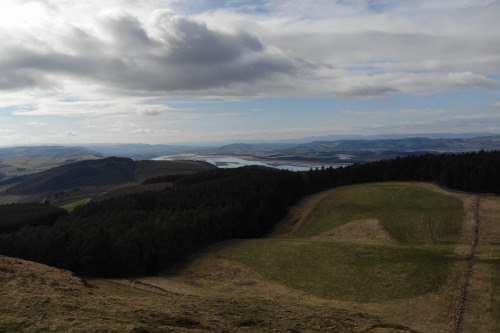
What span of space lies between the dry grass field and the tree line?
7292 millimetres

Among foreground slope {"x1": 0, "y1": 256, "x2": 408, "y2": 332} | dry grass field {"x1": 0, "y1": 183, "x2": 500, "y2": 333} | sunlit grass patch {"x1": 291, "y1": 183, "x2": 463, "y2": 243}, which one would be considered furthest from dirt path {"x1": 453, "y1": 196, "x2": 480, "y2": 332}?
foreground slope {"x1": 0, "y1": 256, "x2": 408, "y2": 332}

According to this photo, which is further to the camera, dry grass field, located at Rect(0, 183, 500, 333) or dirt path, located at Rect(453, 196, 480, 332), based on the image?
dirt path, located at Rect(453, 196, 480, 332)

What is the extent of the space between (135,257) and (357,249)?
43.8 m

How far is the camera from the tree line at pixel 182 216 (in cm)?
6238

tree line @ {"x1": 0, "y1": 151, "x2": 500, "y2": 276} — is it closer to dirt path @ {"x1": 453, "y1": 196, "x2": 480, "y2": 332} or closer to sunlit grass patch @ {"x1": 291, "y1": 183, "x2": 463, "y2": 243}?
sunlit grass patch @ {"x1": 291, "y1": 183, "x2": 463, "y2": 243}

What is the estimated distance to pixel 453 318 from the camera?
32.6 meters

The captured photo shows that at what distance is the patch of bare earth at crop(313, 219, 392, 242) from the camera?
2618 inches

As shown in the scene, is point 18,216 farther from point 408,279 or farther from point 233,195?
point 408,279

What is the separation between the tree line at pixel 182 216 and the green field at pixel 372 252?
10.8 metres

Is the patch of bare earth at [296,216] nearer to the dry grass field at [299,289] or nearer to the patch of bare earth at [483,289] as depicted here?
the dry grass field at [299,289]

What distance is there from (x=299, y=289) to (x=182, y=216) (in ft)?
157

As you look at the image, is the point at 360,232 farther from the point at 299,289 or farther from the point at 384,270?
the point at 299,289

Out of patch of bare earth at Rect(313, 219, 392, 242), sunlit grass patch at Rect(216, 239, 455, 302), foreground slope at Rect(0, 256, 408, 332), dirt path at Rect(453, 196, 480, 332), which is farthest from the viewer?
patch of bare earth at Rect(313, 219, 392, 242)

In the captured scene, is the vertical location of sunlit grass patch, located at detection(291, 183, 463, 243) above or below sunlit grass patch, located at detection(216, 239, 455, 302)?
above
